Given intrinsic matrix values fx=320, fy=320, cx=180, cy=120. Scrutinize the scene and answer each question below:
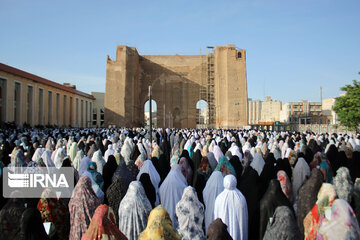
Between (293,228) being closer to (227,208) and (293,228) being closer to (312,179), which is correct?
(227,208)

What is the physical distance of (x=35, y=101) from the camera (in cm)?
2723

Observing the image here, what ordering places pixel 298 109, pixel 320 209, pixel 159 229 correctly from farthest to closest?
pixel 298 109 < pixel 320 209 < pixel 159 229

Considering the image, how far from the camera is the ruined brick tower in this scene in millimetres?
33031

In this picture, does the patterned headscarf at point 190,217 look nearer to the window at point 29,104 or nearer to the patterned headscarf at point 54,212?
the patterned headscarf at point 54,212

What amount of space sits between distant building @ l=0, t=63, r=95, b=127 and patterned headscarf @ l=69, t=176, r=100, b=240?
21715 millimetres

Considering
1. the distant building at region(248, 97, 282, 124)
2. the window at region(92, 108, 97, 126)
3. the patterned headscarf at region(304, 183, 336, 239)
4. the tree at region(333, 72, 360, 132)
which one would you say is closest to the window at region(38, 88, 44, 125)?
the window at region(92, 108, 97, 126)

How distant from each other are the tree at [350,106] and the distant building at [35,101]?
22403 millimetres

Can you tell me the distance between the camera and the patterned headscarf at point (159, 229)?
2.40 m

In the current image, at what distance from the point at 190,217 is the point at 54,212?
1.54 m

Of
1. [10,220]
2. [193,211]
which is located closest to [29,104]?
[10,220]

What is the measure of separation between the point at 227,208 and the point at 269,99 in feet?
203

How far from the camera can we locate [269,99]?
62.9 metres

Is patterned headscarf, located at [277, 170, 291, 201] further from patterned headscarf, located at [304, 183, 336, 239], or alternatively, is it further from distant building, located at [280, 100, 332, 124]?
distant building, located at [280, 100, 332, 124]

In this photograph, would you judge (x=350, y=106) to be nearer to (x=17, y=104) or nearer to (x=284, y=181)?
(x=284, y=181)
